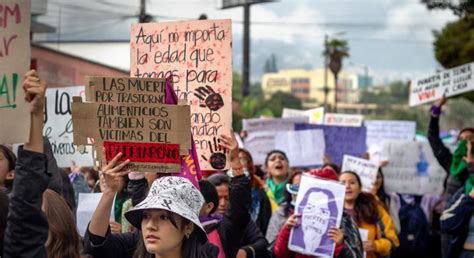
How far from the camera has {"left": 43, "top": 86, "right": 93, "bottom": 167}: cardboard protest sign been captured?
846cm

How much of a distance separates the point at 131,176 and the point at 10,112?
2.30m

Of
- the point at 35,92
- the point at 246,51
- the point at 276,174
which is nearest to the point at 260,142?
the point at 276,174

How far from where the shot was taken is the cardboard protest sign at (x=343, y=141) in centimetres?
1286

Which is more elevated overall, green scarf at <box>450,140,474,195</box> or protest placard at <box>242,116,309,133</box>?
protest placard at <box>242,116,309,133</box>

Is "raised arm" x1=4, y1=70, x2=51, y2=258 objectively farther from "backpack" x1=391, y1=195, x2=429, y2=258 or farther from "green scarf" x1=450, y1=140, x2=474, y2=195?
"backpack" x1=391, y1=195, x2=429, y2=258

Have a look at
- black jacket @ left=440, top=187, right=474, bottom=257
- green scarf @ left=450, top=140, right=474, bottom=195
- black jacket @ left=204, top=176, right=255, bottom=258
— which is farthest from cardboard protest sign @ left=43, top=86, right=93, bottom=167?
green scarf @ left=450, top=140, right=474, bottom=195

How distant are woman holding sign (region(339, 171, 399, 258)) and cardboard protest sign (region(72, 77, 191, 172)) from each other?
3434 millimetres

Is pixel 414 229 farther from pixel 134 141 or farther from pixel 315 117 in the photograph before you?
pixel 134 141

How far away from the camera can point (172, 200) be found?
14.7ft

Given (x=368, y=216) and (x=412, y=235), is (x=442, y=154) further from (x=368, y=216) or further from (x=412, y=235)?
(x=368, y=216)

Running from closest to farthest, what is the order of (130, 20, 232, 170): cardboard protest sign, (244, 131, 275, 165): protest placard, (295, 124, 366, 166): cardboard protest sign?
(130, 20, 232, 170): cardboard protest sign < (295, 124, 366, 166): cardboard protest sign < (244, 131, 275, 165): protest placard

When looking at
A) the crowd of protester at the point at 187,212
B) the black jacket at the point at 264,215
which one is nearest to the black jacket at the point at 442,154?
the crowd of protester at the point at 187,212

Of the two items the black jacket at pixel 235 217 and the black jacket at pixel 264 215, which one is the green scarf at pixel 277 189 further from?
the black jacket at pixel 235 217

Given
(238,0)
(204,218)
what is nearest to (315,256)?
(204,218)
